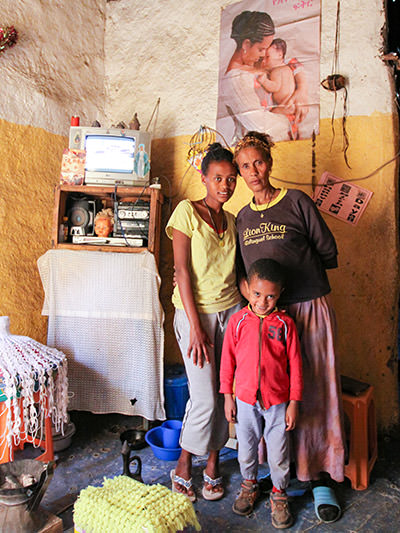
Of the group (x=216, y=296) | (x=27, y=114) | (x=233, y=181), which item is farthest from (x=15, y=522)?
(x=27, y=114)

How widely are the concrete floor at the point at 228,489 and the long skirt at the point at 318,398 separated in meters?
0.17

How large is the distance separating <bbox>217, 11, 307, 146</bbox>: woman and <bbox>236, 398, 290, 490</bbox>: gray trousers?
6.08ft

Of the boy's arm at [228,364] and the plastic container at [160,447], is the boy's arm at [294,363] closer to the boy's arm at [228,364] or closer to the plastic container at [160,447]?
the boy's arm at [228,364]

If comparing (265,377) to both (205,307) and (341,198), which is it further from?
(341,198)

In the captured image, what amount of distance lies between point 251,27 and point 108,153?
4.60 feet

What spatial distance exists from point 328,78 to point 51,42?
6.72 feet

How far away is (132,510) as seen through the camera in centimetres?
139

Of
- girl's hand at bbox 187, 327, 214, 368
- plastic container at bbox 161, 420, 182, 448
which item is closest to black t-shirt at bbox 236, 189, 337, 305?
girl's hand at bbox 187, 327, 214, 368

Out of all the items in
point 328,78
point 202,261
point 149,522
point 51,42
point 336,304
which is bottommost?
point 149,522

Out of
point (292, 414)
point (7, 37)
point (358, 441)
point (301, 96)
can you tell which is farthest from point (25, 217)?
point (358, 441)

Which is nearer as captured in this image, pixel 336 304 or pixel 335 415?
pixel 335 415

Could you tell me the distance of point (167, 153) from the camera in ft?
10.9

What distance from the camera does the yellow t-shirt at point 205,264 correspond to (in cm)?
195

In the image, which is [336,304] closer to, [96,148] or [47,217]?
[96,148]
